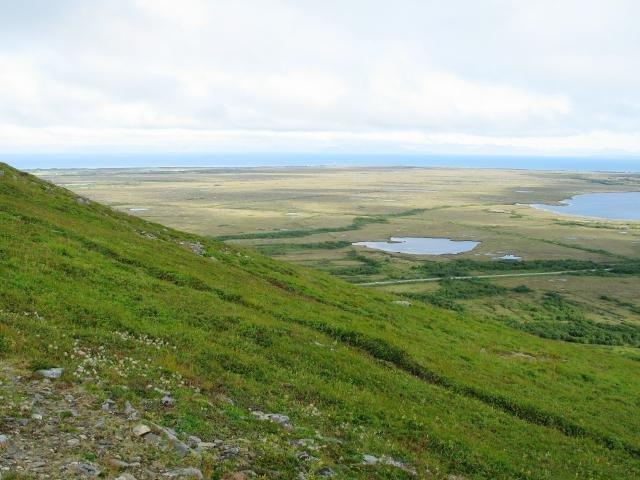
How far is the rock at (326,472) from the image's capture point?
42.6 feet

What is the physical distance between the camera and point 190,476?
1131 cm

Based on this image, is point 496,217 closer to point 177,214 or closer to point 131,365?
point 177,214

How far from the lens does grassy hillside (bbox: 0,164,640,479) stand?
14.1 meters

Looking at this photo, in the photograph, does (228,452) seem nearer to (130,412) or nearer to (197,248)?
(130,412)

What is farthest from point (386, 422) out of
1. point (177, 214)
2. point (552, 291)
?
point (177, 214)

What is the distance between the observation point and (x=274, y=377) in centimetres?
1881

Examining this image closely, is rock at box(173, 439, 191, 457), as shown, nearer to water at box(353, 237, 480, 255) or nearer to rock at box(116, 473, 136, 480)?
rock at box(116, 473, 136, 480)

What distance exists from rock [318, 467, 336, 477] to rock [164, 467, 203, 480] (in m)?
3.05

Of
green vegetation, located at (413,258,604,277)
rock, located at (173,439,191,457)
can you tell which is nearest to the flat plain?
green vegetation, located at (413,258,604,277)

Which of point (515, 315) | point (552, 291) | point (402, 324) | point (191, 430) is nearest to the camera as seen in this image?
point (191, 430)

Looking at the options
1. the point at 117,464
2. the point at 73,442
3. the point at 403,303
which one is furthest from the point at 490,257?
the point at 117,464

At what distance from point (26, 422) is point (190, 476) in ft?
13.3

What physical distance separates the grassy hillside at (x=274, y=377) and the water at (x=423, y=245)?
316ft

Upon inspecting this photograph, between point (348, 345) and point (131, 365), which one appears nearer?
point (131, 365)
